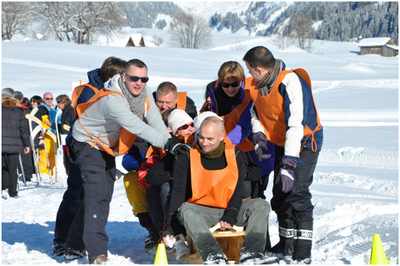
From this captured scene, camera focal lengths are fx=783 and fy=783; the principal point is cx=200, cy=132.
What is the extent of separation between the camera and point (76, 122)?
600cm

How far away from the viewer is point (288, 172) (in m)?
5.43

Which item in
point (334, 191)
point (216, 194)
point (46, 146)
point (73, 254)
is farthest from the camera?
point (46, 146)

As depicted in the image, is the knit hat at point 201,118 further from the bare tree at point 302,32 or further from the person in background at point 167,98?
the bare tree at point 302,32

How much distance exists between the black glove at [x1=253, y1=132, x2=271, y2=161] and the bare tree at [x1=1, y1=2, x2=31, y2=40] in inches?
2236

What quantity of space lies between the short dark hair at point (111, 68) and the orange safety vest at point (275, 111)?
1.00 meters

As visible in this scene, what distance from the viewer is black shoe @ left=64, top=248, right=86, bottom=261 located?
621cm

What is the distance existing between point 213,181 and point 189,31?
3907 inches

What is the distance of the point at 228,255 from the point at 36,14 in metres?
61.6

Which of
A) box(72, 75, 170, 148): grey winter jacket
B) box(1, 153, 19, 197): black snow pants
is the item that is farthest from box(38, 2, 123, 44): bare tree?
box(72, 75, 170, 148): grey winter jacket

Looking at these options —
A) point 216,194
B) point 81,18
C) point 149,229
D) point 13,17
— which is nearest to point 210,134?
point 216,194

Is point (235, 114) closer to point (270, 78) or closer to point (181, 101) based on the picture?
point (181, 101)

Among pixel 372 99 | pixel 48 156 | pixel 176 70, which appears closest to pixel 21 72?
pixel 176 70

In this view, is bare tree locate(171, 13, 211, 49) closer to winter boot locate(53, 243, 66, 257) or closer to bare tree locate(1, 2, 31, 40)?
bare tree locate(1, 2, 31, 40)

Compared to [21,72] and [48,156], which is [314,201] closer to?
[48,156]
